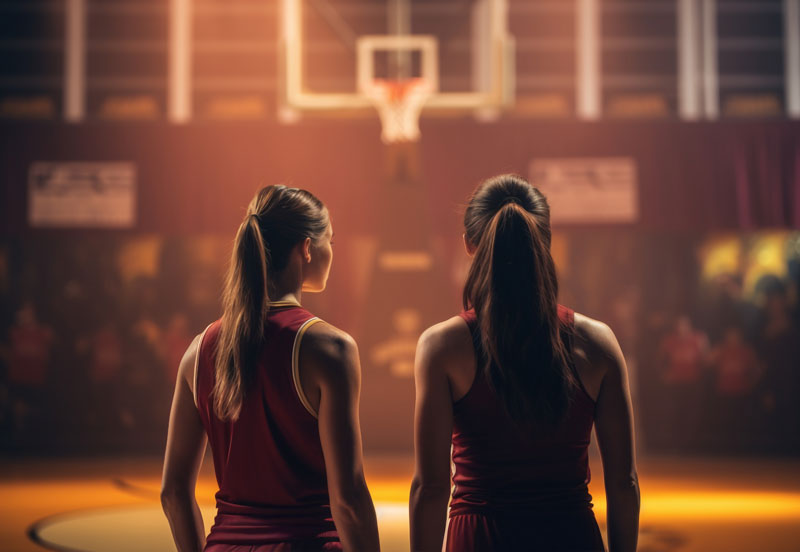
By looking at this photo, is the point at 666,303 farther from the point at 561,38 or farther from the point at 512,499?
the point at 512,499

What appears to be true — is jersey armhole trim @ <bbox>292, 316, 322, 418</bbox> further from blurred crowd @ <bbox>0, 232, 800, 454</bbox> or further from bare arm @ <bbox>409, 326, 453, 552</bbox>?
blurred crowd @ <bbox>0, 232, 800, 454</bbox>

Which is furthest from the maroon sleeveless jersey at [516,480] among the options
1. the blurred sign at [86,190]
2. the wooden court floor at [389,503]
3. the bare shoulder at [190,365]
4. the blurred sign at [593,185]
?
the blurred sign at [86,190]

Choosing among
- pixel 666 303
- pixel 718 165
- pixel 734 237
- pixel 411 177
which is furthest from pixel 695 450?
pixel 411 177

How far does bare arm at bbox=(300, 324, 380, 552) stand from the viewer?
1548 mm

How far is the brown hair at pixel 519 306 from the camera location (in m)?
1.58

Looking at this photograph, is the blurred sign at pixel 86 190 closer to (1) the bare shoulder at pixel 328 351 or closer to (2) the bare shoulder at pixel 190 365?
(2) the bare shoulder at pixel 190 365

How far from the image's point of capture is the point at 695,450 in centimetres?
947

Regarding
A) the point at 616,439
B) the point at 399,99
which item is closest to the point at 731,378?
the point at 399,99

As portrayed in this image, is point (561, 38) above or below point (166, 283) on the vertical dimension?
above

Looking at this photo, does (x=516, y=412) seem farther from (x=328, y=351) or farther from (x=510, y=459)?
(x=328, y=351)

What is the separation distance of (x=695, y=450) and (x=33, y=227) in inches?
271

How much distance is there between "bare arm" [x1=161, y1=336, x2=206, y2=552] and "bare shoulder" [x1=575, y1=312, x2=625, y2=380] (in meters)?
0.69

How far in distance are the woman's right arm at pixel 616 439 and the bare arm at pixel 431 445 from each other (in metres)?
0.27

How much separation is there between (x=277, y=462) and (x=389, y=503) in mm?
4649
